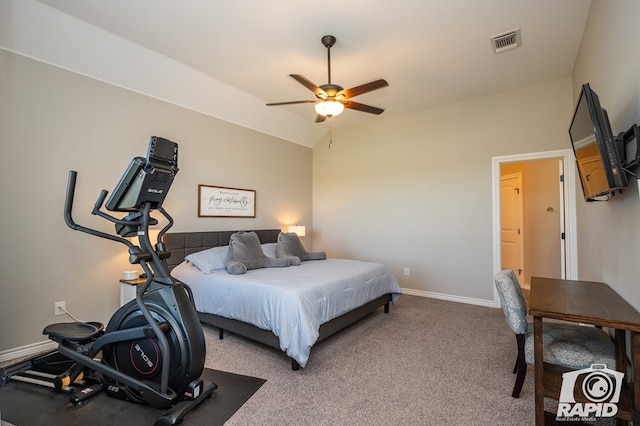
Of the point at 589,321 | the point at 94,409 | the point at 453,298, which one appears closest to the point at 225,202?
the point at 94,409

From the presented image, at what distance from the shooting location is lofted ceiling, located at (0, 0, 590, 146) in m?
2.60

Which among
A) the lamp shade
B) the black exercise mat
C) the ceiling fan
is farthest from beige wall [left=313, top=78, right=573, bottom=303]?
the black exercise mat

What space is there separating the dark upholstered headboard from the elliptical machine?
1.62 meters

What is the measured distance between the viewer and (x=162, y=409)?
2025 millimetres

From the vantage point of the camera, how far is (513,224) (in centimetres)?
556

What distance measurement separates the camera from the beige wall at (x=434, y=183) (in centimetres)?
415

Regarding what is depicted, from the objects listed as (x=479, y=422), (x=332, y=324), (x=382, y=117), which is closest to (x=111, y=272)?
(x=332, y=324)

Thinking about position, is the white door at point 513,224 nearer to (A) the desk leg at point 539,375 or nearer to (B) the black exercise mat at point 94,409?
(A) the desk leg at point 539,375

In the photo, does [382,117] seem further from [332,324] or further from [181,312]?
[181,312]

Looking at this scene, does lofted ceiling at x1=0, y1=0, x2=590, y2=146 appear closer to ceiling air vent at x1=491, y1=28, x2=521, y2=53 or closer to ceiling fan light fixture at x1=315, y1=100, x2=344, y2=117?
ceiling air vent at x1=491, y1=28, x2=521, y2=53

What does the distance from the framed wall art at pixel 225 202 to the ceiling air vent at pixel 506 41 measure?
12.0 ft

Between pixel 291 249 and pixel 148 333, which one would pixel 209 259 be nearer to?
pixel 291 249

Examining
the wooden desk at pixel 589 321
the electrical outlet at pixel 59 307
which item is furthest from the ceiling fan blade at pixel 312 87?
the electrical outlet at pixel 59 307

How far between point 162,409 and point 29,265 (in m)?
1.98
